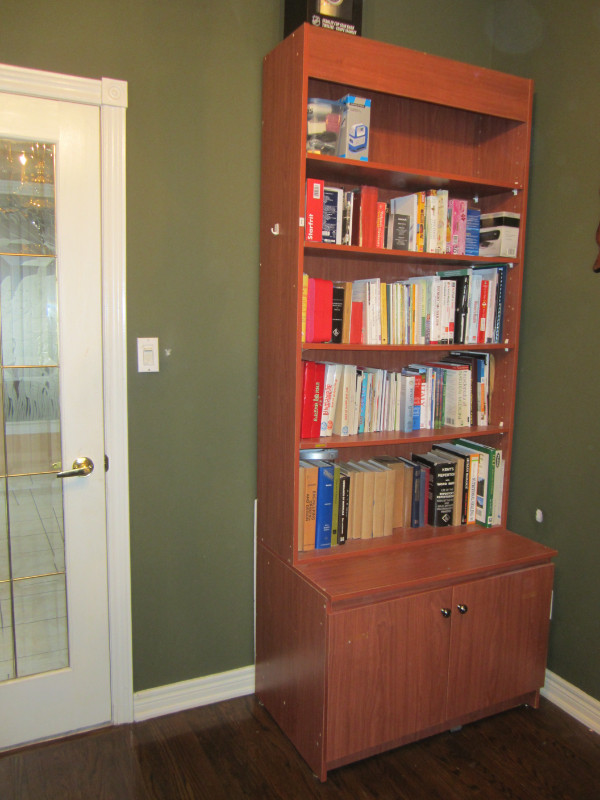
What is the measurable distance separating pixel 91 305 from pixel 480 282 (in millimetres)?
1478

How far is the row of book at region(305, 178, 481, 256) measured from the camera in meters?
2.11

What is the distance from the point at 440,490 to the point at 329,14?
1.76m

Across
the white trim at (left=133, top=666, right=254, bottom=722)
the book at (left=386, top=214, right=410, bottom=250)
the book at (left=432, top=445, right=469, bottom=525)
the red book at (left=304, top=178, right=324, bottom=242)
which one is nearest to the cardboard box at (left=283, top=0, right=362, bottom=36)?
the red book at (left=304, top=178, right=324, bottom=242)

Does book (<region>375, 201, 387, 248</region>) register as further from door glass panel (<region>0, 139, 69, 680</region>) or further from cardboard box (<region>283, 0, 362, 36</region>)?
door glass panel (<region>0, 139, 69, 680</region>)

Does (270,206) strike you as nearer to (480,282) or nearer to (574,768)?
(480,282)

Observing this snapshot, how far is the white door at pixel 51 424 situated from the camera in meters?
2.01

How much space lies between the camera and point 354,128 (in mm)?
2121

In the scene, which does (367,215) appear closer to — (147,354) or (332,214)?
(332,214)

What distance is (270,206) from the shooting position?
2.22 m

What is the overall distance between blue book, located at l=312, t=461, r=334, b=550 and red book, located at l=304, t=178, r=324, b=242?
2.69ft

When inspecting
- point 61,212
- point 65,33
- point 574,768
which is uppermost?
point 65,33

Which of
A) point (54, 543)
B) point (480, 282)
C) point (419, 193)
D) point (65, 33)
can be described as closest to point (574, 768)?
point (480, 282)

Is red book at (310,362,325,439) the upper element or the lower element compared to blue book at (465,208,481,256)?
lower

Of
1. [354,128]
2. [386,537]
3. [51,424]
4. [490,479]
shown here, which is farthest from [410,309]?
[51,424]
